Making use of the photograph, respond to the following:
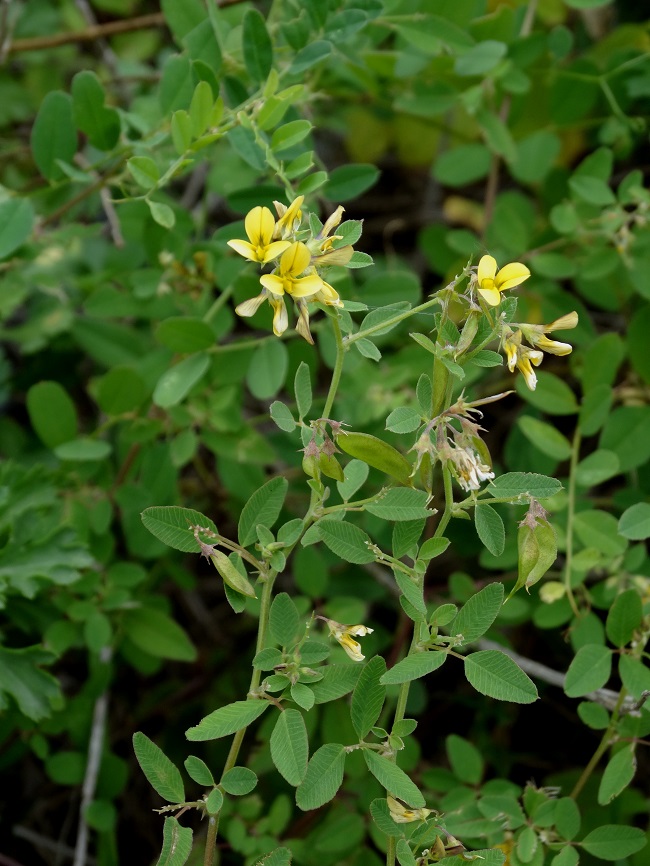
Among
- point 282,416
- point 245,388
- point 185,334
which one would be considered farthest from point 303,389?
point 245,388

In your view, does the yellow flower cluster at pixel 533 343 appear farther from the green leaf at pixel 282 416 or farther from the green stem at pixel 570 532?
the green stem at pixel 570 532

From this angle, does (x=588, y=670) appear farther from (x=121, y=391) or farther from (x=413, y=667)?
(x=121, y=391)

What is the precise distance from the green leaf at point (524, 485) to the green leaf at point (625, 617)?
13.3 inches

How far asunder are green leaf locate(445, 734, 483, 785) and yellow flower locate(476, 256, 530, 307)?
93 centimetres

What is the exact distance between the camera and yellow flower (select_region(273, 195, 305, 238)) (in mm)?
1162

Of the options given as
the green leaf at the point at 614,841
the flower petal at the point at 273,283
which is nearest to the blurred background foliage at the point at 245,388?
the green leaf at the point at 614,841

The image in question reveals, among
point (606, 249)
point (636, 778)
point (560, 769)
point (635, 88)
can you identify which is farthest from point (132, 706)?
point (635, 88)

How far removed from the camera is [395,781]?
3.77 ft

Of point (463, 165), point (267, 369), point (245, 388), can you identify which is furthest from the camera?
point (245, 388)

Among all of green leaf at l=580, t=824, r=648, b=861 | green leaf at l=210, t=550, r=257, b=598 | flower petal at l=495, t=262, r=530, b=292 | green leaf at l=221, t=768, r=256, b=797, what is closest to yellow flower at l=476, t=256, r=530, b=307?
flower petal at l=495, t=262, r=530, b=292

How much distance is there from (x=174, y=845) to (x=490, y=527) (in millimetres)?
592

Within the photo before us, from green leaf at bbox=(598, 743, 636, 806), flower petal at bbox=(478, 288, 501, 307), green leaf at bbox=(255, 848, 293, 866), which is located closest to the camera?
flower petal at bbox=(478, 288, 501, 307)

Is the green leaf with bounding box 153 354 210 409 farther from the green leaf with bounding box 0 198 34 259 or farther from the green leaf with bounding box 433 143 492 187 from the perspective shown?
the green leaf with bounding box 433 143 492 187

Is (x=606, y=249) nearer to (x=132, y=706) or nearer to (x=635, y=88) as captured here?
(x=635, y=88)
